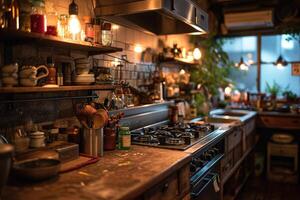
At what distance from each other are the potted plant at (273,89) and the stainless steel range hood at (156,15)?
88.1 inches

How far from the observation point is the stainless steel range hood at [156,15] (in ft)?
6.96

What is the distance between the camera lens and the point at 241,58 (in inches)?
185

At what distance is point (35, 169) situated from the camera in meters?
1.32

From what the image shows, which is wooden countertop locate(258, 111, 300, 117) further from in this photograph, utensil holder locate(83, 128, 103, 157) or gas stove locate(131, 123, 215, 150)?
utensil holder locate(83, 128, 103, 157)

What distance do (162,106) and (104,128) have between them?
116 cm

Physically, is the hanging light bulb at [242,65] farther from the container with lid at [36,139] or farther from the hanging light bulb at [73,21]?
the container with lid at [36,139]

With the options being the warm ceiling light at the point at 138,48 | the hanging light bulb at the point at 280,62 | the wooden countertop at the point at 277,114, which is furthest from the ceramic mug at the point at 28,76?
the hanging light bulb at the point at 280,62

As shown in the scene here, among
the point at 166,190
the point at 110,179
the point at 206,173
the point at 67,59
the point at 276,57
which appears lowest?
the point at 206,173

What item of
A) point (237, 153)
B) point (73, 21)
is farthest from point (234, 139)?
point (73, 21)

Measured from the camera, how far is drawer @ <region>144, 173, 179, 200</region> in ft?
4.77

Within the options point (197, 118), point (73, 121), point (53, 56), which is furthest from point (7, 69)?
point (197, 118)

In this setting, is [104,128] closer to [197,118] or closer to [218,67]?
[197,118]

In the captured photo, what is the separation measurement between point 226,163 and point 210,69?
1.95 metres

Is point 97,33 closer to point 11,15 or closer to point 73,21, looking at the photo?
point 73,21
